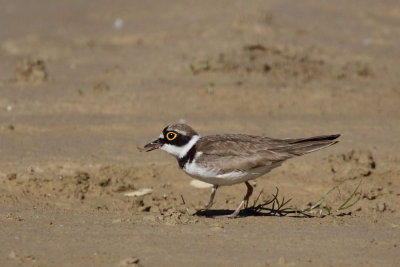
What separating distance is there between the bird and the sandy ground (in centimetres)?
37

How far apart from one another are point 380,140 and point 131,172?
2.83 meters

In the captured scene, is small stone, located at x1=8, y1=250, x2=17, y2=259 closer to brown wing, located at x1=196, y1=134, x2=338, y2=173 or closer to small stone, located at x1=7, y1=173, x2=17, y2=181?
brown wing, located at x1=196, y1=134, x2=338, y2=173

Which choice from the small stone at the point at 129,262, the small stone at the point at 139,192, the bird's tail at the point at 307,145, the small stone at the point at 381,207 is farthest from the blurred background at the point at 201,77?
the small stone at the point at 129,262

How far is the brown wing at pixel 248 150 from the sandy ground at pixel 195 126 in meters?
0.44

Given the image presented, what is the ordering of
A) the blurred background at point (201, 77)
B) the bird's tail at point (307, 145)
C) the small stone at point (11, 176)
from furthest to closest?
1. the blurred background at point (201, 77)
2. the small stone at point (11, 176)
3. the bird's tail at point (307, 145)

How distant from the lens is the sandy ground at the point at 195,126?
522 centimetres

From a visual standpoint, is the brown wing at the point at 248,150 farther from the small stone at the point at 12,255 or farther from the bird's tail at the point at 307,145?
the small stone at the point at 12,255

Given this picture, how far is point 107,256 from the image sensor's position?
4855 millimetres

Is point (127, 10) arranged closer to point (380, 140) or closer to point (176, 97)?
point (176, 97)

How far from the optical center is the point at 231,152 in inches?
245

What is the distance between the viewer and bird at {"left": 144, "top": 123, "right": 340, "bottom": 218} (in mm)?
6148

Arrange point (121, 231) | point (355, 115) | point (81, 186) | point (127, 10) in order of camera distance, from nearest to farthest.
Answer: point (121, 231), point (81, 186), point (355, 115), point (127, 10)

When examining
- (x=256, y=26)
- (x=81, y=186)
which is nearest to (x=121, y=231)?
(x=81, y=186)

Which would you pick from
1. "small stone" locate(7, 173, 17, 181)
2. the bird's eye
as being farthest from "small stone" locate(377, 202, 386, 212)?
"small stone" locate(7, 173, 17, 181)
